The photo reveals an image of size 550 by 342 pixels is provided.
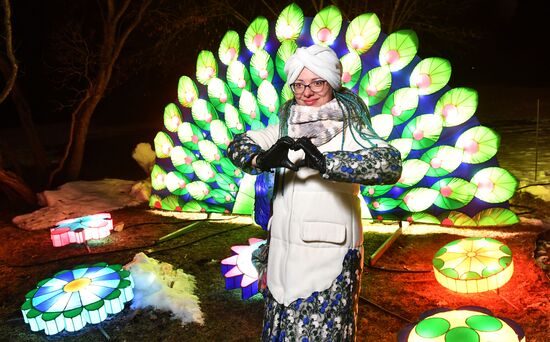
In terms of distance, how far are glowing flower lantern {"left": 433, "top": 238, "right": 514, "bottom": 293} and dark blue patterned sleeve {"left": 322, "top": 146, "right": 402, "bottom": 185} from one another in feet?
7.15

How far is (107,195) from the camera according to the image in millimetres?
8312

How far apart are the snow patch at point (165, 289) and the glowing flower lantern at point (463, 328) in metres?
2.01

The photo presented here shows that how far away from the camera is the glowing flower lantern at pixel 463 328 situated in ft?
8.91

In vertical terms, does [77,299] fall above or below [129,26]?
below

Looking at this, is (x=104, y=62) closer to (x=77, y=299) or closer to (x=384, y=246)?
(x=77, y=299)

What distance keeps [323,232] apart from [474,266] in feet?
7.48

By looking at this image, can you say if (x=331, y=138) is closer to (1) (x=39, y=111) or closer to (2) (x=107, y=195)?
(2) (x=107, y=195)

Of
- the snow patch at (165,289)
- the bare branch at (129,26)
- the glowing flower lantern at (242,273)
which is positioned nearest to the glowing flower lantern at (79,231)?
the snow patch at (165,289)

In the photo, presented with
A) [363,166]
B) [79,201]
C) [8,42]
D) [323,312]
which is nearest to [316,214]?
[363,166]

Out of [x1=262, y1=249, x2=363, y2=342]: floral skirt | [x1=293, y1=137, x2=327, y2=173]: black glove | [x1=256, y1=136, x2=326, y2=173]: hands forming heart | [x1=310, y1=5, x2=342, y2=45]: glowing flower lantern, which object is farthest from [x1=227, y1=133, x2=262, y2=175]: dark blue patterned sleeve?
[x1=310, y1=5, x2=342, y2=45]: glowing flower lantern

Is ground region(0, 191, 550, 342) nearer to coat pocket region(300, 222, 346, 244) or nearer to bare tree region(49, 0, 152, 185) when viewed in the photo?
coat pocket region(300, 222, 346, 244)

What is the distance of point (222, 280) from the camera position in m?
4.88

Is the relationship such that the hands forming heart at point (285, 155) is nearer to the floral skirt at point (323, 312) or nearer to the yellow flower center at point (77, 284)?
the floral skirt at point (323, 312)

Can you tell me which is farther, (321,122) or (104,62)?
(104,62)
